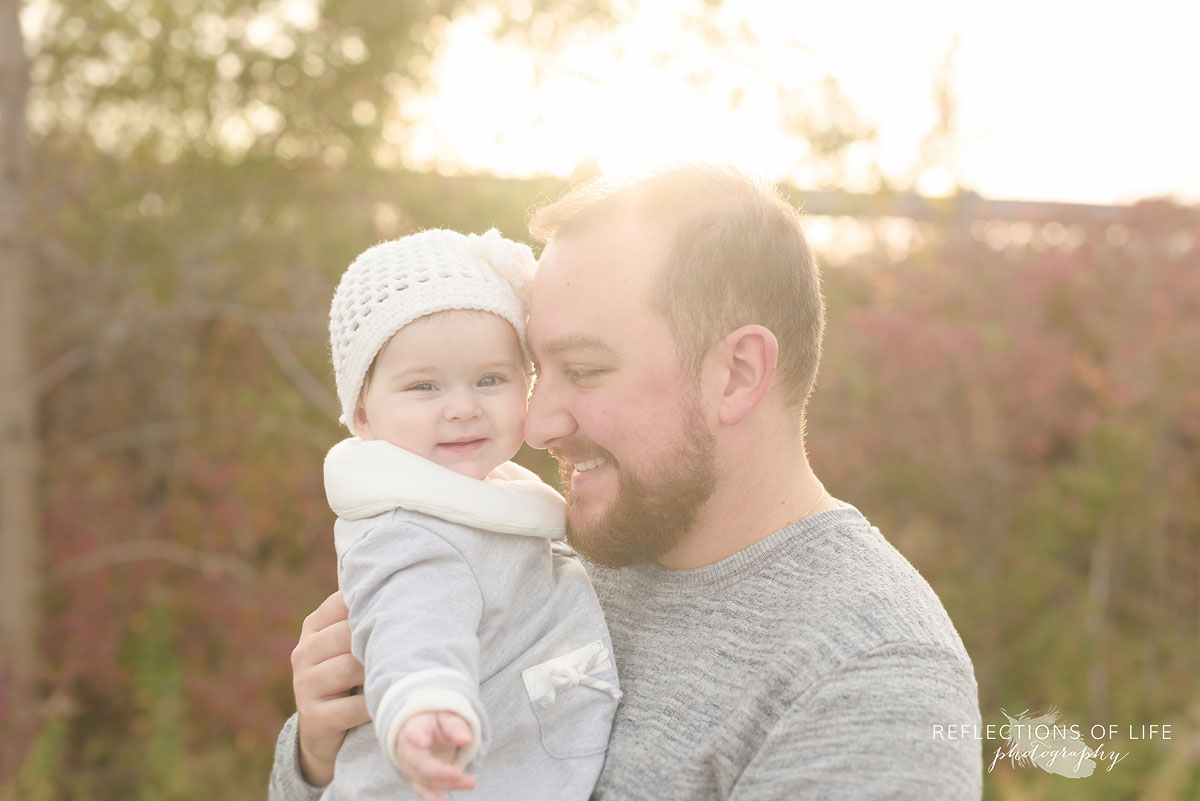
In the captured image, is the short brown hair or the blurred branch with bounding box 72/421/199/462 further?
the blurred branch with bounding box 72/421/199/462

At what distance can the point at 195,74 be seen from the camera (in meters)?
5.32

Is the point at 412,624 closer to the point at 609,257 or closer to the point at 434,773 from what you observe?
the point at 434,773

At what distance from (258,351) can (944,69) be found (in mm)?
4435

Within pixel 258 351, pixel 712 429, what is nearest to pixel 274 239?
pixel 258 351

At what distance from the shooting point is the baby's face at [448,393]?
2.16 meters

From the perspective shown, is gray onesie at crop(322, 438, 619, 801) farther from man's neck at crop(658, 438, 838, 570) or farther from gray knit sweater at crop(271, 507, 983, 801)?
man's neck at crop(658, 438, 838, 570)

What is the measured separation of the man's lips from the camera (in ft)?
7.21

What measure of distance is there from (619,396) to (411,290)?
476 millimetres

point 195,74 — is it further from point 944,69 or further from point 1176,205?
point 1176,205

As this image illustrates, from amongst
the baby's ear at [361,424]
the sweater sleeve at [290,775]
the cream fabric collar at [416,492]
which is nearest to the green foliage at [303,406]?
the sweater sleeve at [290,775]

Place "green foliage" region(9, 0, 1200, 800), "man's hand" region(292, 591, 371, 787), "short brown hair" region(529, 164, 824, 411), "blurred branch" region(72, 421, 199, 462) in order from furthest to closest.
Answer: "blurred branch" region(72, 421, 199, 462), "green foliage" region(9, 0, 1200, 800), "short brown hair" region(529, 164, 824, 411), "man's hand" region(292, 591, 371, 787)

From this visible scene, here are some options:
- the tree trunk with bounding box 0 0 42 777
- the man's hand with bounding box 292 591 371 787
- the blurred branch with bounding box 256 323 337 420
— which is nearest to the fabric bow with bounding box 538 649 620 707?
the man's hand with bounding box 292 591 371 787

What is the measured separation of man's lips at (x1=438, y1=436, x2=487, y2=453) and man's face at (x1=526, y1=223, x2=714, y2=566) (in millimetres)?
103

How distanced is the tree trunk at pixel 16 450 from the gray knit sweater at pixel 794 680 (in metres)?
3.56
